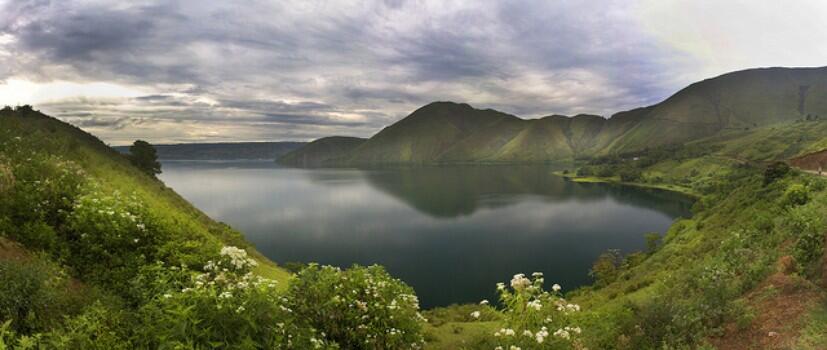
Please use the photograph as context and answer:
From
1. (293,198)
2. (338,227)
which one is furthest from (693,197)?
(293,198)

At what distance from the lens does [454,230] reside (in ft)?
298

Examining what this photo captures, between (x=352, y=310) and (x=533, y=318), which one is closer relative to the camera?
(x=533, y=318)

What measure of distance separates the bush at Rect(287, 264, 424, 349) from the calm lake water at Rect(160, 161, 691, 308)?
122 feet

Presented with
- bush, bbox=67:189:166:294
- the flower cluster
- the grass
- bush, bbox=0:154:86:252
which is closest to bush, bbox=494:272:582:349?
the flower cluster

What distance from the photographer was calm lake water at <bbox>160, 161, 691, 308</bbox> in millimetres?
59500

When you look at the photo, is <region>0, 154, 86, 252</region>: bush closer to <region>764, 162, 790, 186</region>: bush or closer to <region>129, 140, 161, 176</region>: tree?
<region>129, 140, 161, 176</region>: tree

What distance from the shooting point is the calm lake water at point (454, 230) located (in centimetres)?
5950

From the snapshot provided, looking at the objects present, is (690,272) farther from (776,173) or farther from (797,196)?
(776,173)

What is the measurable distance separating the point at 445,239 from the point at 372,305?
7111 centimetres

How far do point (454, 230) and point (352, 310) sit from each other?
80.8 m

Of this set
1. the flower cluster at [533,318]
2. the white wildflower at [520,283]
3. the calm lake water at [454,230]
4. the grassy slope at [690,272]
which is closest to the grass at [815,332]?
the grassy slope at [690,272]

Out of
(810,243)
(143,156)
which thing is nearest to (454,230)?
(143,156)

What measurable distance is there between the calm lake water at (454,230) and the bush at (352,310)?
37.1m

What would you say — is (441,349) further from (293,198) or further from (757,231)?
(293,198)
